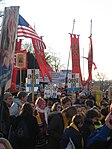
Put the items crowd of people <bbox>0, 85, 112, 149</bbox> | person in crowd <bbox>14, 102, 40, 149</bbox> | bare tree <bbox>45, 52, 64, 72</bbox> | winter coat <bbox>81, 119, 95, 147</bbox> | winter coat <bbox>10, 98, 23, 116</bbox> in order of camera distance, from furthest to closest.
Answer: bare tree <bbox>45, 52, 64, 72</bbox>, winter coat <bbox>10, 98, 23, 116</bbox>, person in crowd <bbox>14, 102, 40, 149</bbox>, winter coat <bbox>81, 119, 95, 147</bbox>, crowd of people <bbox>0, 85, 112, 149</bbox>

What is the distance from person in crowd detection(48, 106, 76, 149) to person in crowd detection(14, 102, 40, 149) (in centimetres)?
35

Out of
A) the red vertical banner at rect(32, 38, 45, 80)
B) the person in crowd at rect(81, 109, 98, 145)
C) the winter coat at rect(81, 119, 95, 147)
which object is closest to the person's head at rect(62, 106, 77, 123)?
the person in crowd at rect(81, 109, 98, 145)

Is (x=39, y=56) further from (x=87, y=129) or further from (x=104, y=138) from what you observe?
(x=104, y=138)

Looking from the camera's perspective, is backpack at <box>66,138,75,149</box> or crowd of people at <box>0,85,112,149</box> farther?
crowd of people at <box>0,85,112,149</box>

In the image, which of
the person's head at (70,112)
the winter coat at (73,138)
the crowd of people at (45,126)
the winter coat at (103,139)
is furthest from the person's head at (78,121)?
the winter coat at (103,139)

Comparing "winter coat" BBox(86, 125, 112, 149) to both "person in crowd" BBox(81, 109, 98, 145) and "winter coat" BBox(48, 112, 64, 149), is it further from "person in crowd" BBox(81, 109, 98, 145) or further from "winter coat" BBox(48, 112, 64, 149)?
"winter coat" BBox(48, 112, 64, 149)

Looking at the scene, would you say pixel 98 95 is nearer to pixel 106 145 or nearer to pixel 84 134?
pixel 84 134

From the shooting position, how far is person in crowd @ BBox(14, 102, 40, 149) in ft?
26.5

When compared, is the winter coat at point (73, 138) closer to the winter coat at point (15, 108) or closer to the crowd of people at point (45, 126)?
the crowd of people at point (45, 126)

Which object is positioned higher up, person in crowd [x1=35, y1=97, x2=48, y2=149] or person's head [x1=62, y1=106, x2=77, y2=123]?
person's head [x1=62, y1=106, x2=77, y2=123]

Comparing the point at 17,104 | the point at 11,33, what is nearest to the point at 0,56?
the point at 11,33

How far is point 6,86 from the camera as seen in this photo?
18.6 ft

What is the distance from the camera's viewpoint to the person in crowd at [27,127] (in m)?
8.08

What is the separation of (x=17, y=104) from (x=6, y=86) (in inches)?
133
